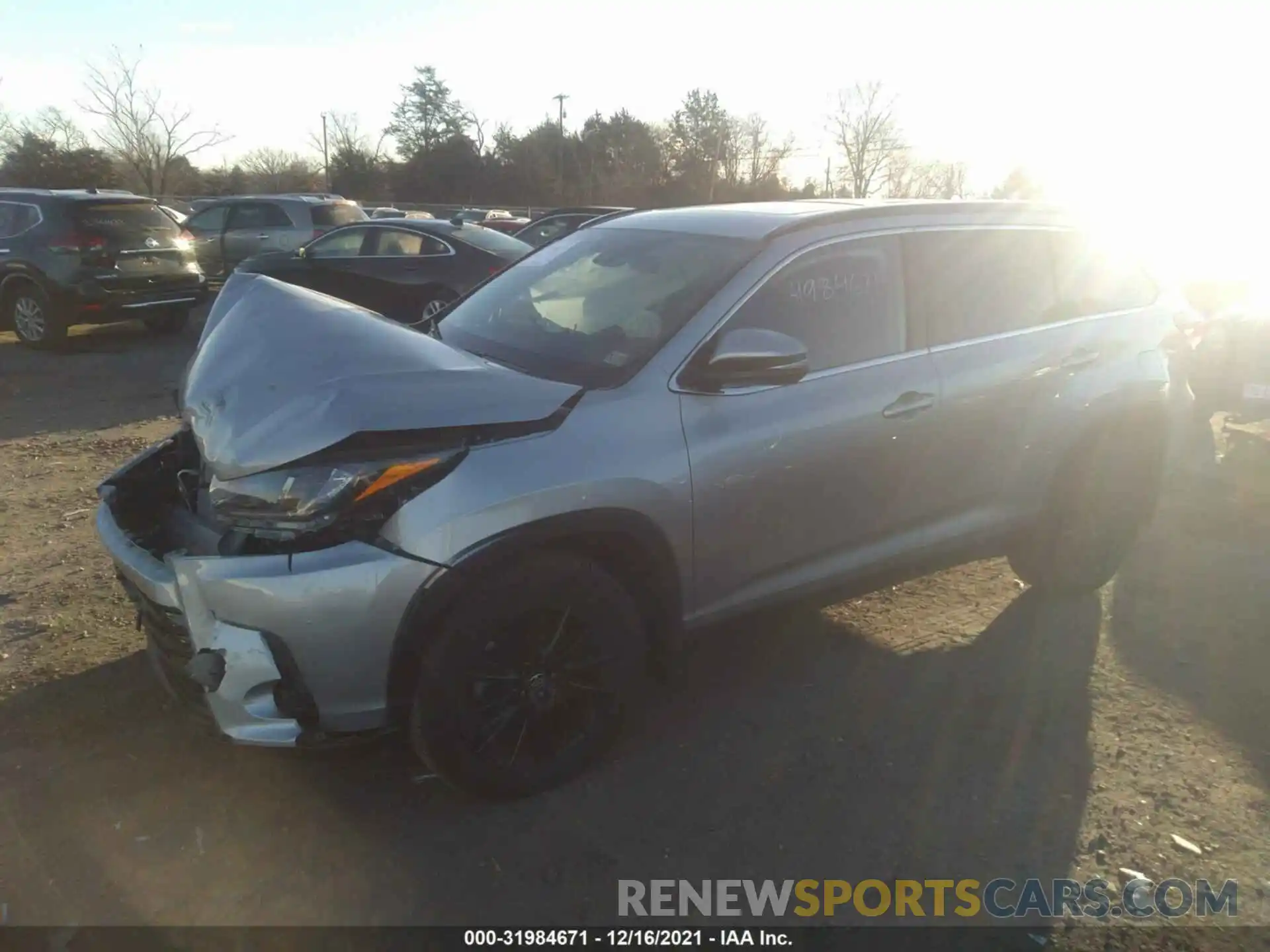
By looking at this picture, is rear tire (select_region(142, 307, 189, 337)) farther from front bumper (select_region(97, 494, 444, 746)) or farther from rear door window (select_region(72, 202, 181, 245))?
front bumper (select_region(97, 494, 444, 746))

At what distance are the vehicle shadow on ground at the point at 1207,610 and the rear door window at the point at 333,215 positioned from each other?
496 inches

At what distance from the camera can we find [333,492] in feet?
8.27

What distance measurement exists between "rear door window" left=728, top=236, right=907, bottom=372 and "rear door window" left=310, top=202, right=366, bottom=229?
1262 centimetres

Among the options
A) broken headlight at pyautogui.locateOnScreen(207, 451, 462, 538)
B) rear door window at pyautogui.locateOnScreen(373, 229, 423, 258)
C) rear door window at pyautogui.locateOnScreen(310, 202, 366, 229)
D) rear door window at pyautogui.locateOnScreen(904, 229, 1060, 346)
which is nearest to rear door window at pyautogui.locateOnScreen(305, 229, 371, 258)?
rear door window at pyautogui.locateOnScreen(373, 229, 423, 258)

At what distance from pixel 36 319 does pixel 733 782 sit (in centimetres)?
1109

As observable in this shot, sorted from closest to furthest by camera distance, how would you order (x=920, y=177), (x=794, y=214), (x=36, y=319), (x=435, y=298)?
(x=794, y=214) < (x=435, y=298) < (x=36, y=319) < (x=920, y=177)

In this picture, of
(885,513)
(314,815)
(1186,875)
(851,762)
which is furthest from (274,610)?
(1186,875)

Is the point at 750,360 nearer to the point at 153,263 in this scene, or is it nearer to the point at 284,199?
the point at 153,263

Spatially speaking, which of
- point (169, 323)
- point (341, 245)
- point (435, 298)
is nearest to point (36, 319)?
point (169, 323)

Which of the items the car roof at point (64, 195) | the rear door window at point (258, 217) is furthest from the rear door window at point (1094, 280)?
the rear door window at point (258, 217)

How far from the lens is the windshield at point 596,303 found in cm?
321

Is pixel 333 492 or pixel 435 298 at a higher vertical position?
pixel 435 298

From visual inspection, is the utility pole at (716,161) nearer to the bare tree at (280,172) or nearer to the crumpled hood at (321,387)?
the bare tree at (280,172)

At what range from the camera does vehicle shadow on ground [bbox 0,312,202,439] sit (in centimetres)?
780
